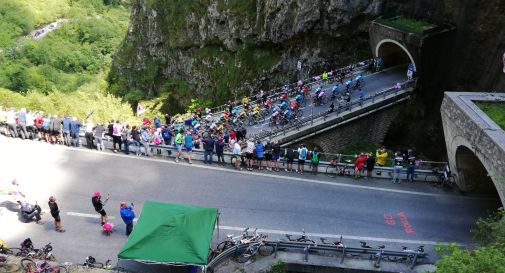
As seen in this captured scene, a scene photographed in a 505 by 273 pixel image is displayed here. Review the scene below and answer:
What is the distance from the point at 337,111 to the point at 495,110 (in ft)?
32.4

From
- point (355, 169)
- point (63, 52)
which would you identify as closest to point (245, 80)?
point (355, 169)

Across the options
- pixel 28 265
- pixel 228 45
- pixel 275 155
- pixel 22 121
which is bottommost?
pixel 28 265

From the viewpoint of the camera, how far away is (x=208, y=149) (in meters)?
21.1

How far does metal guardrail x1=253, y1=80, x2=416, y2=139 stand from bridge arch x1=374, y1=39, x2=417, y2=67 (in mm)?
3560

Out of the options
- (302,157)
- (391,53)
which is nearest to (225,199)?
(302,157)

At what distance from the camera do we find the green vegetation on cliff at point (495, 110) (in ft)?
61.9

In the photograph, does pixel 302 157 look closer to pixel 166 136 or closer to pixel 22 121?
pixel 166 136

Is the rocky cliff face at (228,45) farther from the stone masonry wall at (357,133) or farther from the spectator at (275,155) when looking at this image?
the spectator at (275,155)

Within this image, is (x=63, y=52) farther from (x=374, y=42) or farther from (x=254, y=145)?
(x=254, y=145)

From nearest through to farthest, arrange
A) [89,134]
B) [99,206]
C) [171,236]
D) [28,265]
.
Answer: [171,236] → [28,265] → [99,206] → [89,134]

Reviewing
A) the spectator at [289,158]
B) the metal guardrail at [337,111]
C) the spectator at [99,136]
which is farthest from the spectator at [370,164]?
the spectator at [99,136]

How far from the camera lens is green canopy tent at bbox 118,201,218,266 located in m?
13.4

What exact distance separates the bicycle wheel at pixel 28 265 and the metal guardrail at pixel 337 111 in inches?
552

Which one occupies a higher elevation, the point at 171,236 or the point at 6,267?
the point at 171,236
